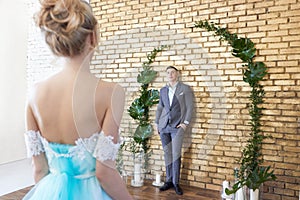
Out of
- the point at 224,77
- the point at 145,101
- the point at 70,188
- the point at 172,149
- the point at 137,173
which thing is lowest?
the point at 137,173

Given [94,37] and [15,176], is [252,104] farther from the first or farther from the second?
[15,176]

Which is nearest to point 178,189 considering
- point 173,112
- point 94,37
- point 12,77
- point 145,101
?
point 173,112

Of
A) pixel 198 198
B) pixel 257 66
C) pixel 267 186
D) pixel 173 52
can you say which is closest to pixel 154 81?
pixel 173 52

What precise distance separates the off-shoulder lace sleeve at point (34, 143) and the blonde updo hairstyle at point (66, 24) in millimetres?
349

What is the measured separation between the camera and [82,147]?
43.5 inches

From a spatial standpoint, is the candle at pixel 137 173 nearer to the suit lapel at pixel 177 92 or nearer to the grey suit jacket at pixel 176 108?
the grey suit jacket at pixel 176 108

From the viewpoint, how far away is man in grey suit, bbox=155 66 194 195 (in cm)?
294

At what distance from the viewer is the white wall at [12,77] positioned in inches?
189

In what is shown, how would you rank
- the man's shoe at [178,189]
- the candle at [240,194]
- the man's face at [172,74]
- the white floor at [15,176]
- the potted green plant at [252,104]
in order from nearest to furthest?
the man's face at [172,74], the candle at [240,194], the potted green plant at [252,104], the man's shoe at [178,189], the white floor at [15,176]

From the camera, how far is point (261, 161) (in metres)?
3.39

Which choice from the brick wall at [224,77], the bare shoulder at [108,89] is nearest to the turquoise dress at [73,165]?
the bare shoulder at [108,89]

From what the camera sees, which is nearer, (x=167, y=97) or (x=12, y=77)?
(x=167, y=97)

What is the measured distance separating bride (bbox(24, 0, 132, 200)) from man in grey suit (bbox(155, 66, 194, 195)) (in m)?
1.80

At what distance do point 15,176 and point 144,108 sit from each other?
2475mm
